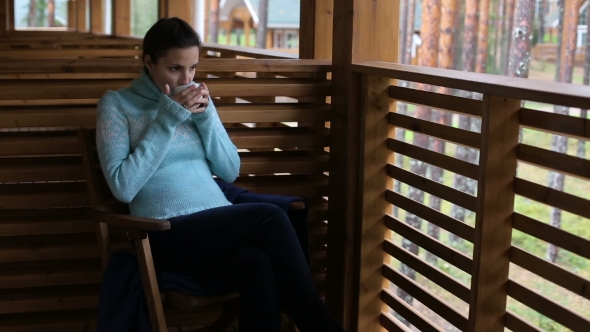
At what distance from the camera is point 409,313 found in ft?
9.12

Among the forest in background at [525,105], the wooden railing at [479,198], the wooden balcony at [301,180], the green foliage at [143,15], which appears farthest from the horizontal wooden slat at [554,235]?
the green foliage at [143,15]

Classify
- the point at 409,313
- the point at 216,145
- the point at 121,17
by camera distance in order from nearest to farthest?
1. the point at 216,145
2. the point at 409,313
3. the point at 121,17

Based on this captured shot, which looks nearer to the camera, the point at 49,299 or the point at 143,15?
the point at 49,299

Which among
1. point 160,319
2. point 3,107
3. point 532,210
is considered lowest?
point 532,210

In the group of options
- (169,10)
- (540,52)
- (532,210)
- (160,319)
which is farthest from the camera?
(540,52)

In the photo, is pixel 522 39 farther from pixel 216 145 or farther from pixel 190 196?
pixel 190 196

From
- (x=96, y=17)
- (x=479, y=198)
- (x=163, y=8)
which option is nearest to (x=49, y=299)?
(x=479, y=198)

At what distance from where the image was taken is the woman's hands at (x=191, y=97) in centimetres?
253

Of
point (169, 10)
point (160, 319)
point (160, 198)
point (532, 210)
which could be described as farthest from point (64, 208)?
point (532, 210)

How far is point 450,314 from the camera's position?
246 centimetres

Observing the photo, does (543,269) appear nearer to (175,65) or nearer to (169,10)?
(175,65)

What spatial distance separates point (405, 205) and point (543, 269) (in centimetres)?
78

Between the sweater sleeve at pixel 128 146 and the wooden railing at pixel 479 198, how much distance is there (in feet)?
2.43

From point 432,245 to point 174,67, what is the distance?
1001mm
